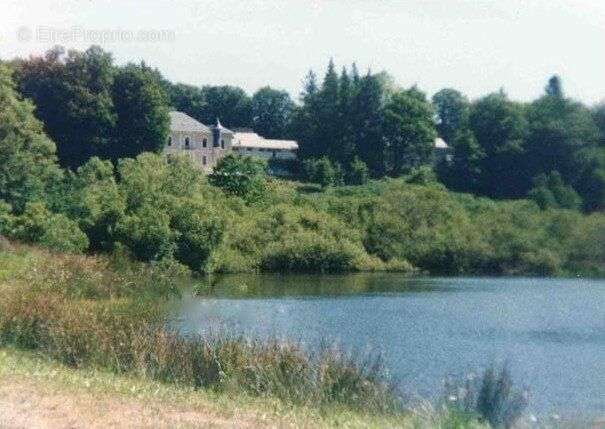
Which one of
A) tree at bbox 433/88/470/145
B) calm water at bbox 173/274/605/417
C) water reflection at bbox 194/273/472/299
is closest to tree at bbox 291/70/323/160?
water reflection at bbox 194/273/472/299

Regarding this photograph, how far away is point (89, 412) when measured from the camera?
12.7m

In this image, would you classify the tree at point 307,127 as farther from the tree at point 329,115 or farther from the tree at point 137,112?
the tree at point 137,112

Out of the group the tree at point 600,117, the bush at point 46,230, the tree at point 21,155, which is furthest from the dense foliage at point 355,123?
the bush at point 46,230

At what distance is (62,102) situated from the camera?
75500 millimetres

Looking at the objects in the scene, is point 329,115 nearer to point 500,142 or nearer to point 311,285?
point 311,285

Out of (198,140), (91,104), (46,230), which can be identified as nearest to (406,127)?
(46,230)

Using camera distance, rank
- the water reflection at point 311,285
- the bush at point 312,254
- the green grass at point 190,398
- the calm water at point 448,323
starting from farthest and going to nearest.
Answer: the bush at point 312,254, the water reflection at point 311,285, the calm water at point 448,323, the green grass at point 190,398

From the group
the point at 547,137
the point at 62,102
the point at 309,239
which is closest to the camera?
the point at 547,137

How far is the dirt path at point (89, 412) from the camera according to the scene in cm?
1205

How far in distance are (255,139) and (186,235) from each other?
210 feet

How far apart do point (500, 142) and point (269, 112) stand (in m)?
116

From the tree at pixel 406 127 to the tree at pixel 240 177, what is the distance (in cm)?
1019

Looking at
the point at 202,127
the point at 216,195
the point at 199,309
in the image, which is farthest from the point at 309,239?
the point at 202,127

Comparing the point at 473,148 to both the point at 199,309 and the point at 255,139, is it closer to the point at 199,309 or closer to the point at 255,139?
the point at 199,309
